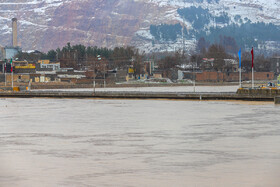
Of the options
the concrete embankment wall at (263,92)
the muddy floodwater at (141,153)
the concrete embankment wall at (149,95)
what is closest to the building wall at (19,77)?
the concrete embankment wall at (149,95)

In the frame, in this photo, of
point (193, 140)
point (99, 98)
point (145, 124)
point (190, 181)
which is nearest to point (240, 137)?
point (193, 140)

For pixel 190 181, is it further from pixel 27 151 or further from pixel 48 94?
pixel 48 94

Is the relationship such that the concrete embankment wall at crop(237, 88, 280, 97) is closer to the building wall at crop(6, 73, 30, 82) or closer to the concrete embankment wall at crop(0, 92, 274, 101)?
the concrete embankment wall at crop(0, 92, 274, 101)

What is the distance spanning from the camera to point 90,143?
3803cm

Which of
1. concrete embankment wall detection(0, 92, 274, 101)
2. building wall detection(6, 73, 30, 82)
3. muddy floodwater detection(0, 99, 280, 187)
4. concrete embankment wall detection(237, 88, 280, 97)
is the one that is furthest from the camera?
building wall detection(6, 73, 30, 82)

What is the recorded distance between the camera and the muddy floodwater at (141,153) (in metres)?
25.1

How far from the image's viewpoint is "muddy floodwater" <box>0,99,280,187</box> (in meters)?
25.1

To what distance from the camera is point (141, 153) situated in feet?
108

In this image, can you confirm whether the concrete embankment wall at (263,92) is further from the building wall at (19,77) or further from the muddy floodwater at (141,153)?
the building wall at (19,77)

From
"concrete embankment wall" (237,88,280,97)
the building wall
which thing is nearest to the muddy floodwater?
"concrete embankment wall" (237,88,280,97)

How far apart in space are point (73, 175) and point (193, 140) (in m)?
15.1

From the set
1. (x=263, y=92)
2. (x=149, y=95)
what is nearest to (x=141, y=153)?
(x=263, y=92)

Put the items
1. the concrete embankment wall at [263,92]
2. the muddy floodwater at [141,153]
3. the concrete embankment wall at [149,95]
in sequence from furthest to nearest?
the concrete embankment wall at [149,95] < the concrete embankment wall at [263,92] < the muddy floodwater at [141,153]

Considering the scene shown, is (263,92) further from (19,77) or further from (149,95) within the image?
(19,77)
